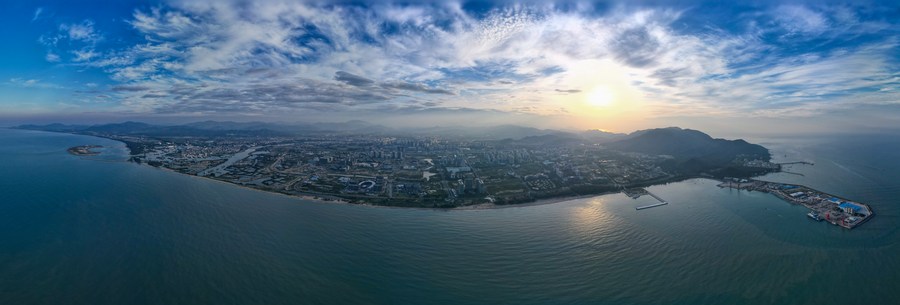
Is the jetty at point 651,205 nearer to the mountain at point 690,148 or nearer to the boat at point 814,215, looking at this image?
the boat at point 814,215

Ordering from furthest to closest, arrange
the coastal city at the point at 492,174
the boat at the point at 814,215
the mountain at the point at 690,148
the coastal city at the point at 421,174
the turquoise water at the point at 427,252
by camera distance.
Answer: the mountain at the point at 690,148 < the coastal city at the point at 421,174 < the coastal city at the point at 492,174 < the boat at the point at 814,215 < the turquoise water at the point at 427,252

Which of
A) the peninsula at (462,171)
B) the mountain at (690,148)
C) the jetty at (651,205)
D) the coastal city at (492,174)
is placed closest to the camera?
the jetty at (651,205)

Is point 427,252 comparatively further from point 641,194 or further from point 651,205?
point 641,194

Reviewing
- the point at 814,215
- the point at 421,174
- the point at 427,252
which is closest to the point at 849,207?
the point at 814,215

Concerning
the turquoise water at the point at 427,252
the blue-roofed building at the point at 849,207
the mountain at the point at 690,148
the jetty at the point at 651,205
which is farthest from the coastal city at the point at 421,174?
the blue-roofed building at the point at 849,207

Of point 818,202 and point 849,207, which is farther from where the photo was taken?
point 818,202

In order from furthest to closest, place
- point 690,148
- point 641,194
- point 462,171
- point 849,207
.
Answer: point 690,148
point 462,171
point 641,194
point 849,207

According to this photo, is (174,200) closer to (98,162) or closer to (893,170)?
(98,162)
